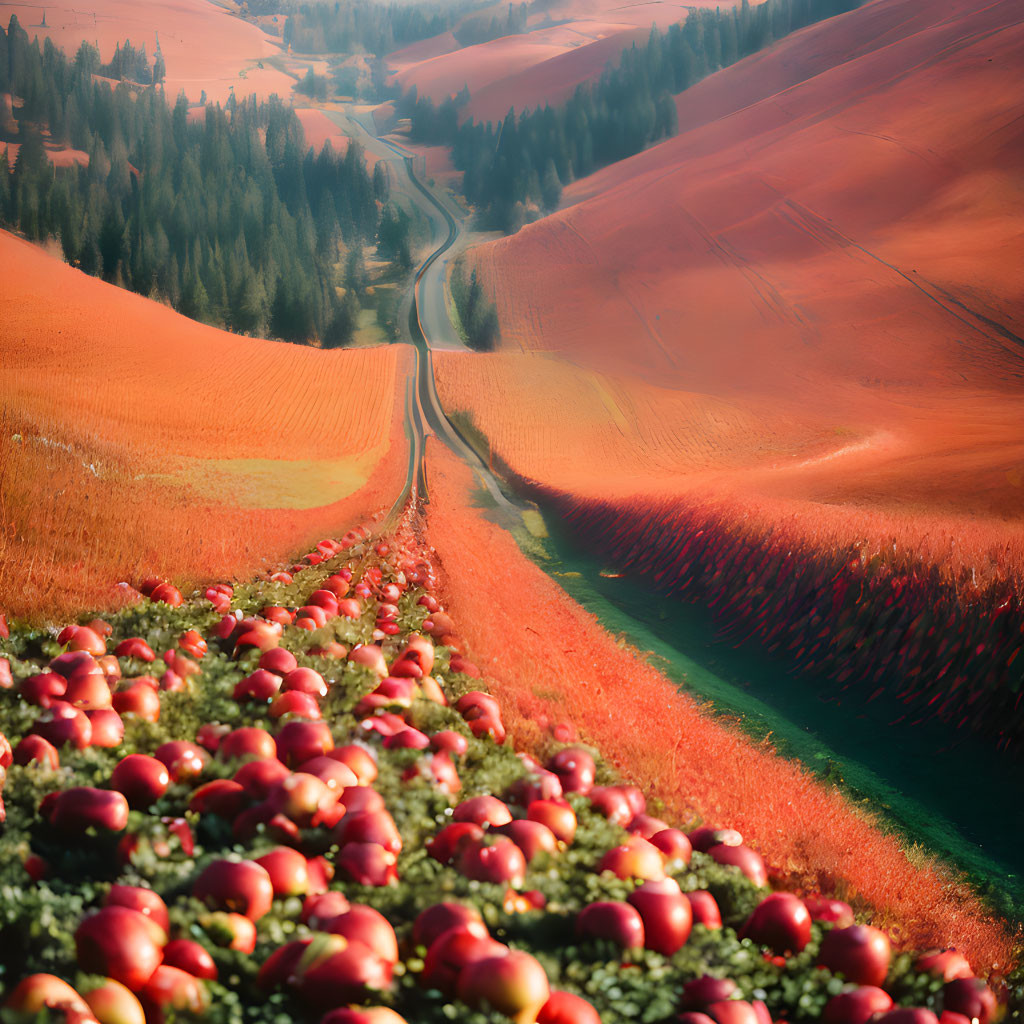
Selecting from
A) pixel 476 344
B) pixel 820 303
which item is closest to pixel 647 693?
pixel 820 303

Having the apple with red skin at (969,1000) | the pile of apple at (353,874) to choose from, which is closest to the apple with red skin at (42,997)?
the pile of apple at (353,874)

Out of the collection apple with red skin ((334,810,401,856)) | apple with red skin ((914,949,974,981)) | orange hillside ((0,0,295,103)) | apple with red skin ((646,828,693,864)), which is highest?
orange hillside ((0,0,295,103))

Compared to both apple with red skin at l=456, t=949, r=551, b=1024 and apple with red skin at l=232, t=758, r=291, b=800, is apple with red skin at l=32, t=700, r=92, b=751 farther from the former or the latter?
apple with red skin at l=456, t=949, r=551, b=1024

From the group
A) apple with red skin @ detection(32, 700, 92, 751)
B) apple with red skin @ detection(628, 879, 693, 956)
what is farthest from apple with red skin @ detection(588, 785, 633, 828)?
apple with red skin @ detection(32, 700, 92, 751)

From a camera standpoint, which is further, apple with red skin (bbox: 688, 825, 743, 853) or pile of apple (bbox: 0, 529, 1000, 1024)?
apple with red skin (bbox: 688, 825, 743, 853)

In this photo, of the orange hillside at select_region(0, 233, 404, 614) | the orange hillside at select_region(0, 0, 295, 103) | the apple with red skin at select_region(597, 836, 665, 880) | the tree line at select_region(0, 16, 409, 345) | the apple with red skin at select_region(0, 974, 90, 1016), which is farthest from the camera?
the orange hillside at select_region(0, 0, 295, 103)

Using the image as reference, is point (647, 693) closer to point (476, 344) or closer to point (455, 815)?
point (455, 815)

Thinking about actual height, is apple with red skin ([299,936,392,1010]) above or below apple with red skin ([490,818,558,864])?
above

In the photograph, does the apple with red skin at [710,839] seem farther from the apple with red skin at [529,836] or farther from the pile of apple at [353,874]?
the apple with red skin at [529,836]
